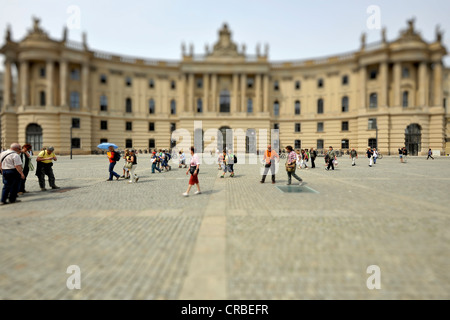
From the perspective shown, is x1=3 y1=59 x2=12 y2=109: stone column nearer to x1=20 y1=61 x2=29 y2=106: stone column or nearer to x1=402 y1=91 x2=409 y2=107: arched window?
x1=20 y1=61 x2=29 y2=106: stone column

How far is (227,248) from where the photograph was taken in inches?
172

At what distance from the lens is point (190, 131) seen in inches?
1849

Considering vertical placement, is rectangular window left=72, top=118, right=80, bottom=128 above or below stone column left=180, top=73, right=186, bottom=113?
below

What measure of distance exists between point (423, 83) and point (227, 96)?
32384 mm

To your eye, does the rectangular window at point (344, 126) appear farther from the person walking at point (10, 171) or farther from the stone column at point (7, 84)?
the stone column at point (7, 84)

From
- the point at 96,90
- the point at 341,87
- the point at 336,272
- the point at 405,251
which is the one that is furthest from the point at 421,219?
the point at 96,90

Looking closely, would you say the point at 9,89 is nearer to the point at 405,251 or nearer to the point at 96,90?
the point at 96,90

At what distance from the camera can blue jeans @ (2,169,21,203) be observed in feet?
26.9

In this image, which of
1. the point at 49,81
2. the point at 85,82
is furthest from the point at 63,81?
the point at 85,82

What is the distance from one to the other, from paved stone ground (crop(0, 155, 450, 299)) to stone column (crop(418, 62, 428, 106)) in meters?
42.3

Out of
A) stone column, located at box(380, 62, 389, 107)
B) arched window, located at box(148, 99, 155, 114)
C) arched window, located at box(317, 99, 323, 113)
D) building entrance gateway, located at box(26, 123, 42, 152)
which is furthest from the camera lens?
arched window, located at box(148, 99, 155, 114)

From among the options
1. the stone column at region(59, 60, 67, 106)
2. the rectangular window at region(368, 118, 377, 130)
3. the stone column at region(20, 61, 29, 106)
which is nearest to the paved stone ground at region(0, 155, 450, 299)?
the rectangular window at region(368, 118, 377, 130)

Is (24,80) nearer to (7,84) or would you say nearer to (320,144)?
(7,84)

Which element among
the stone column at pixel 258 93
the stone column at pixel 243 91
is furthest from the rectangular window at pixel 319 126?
the stone column at pixel 243 91
